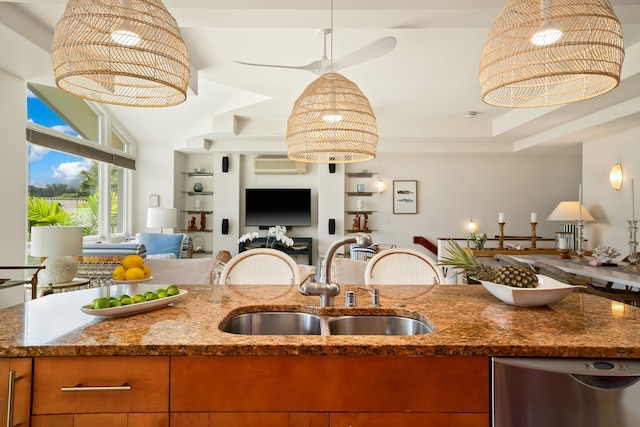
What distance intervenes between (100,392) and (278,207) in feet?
21.6

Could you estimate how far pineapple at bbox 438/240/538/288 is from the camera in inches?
64.6

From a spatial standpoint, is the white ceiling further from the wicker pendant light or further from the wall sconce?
the wicker pendant light

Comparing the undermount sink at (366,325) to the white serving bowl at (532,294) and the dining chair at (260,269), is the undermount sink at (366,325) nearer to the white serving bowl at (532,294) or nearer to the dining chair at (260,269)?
the white serving bowl at (532,294)

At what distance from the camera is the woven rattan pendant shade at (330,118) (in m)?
2.09

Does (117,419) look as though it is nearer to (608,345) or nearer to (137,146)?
(608,345)

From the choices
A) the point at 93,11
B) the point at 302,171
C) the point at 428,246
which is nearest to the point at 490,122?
the point at 428,246

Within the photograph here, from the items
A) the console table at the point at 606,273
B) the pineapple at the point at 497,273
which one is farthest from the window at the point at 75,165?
the console table at the point at 606,273

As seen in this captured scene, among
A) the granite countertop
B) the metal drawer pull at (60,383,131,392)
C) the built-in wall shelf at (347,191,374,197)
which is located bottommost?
the metal drawer pull at (60,383,131,392)

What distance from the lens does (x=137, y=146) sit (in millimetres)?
7578

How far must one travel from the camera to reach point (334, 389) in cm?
113

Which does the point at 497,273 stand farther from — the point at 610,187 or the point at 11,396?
the point at 610,187

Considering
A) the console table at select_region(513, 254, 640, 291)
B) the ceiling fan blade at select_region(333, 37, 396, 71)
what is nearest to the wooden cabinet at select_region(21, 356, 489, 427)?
the ceiling fan blade at select_region(333, 37, 396, 71)

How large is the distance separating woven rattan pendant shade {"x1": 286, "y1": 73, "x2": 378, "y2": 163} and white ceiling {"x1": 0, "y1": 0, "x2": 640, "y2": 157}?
2.71 ft

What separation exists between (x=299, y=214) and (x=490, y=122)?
143 inches
